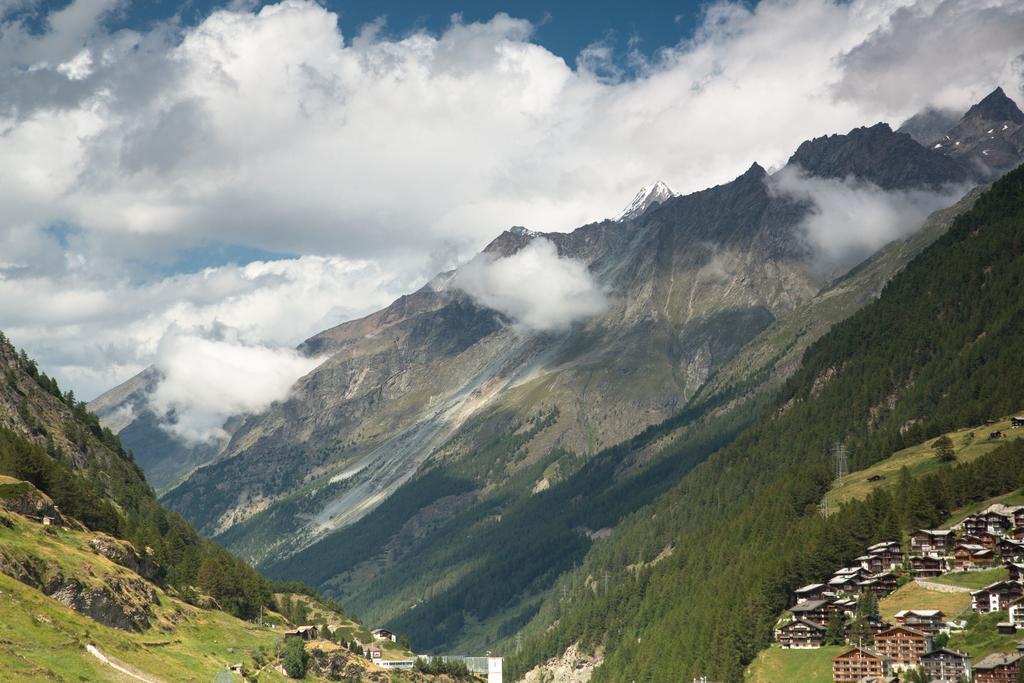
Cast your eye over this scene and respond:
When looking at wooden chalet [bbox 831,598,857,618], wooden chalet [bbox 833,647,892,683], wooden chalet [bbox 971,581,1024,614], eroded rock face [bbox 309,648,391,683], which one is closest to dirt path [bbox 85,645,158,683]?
eroded rock face [bbox 309,648,391,683]

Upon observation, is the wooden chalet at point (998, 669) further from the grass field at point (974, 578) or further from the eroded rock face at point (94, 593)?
the eroded rock face at point (94, 593)

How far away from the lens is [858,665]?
172125 millimetres

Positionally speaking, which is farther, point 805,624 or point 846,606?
point 805,624

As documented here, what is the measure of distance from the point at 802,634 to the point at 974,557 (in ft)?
89.6

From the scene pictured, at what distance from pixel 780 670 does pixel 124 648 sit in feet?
316

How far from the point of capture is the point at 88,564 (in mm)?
150250

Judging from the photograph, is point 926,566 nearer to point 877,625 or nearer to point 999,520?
point 999,520

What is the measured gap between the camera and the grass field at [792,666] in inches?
7013

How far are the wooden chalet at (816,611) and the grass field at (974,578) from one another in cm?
1589

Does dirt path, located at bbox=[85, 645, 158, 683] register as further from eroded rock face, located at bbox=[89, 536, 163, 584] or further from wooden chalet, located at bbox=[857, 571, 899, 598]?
wooden chalet, located at bbox=[857, 571, 899, 598]

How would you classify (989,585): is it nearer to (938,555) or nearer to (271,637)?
(938,555)

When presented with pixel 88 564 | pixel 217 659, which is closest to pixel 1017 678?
pixel 217 659

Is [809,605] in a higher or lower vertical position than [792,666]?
higher

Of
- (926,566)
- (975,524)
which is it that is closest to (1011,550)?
(975,524)
